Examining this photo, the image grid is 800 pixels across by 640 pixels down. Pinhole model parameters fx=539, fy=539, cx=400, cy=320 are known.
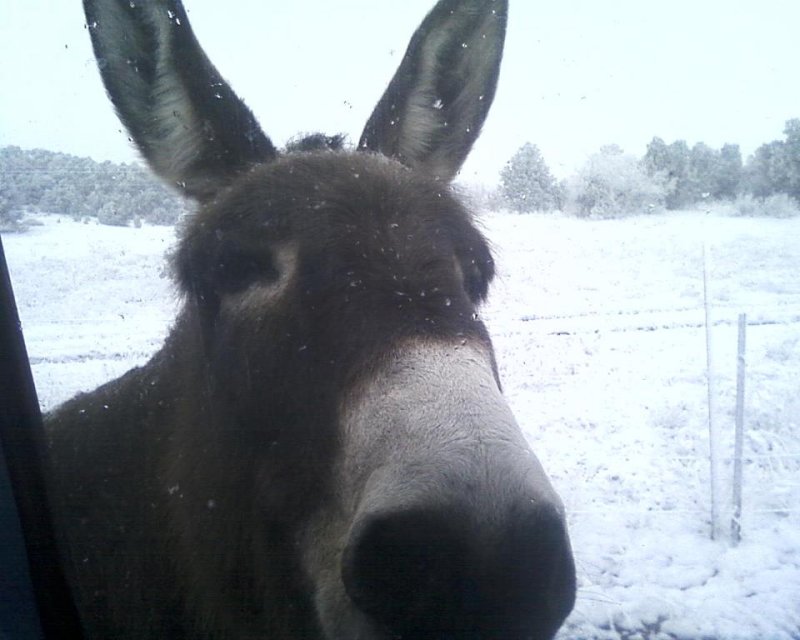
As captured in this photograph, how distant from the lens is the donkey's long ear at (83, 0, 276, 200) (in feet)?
6.11

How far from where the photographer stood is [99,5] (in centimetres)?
183

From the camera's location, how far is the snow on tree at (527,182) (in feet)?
9.46

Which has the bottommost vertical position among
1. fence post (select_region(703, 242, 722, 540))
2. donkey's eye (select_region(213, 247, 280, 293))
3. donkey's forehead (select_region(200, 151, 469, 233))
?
fence post (select_region(703, 242, 722, 540))

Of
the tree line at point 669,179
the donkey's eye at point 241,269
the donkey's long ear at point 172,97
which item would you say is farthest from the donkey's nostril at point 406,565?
the tree line at point 669,179

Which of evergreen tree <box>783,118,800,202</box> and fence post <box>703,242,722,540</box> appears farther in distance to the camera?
fence post <box>703,242,722,540</box>

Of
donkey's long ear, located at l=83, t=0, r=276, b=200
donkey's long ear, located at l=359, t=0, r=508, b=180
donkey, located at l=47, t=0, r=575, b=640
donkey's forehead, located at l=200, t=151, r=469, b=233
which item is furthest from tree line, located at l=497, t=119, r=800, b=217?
donkey's long ear, located at l=83, t=0, r=276, b=200

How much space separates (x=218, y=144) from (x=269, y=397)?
1.06 m

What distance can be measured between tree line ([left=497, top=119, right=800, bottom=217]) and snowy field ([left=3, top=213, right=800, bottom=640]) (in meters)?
0.19

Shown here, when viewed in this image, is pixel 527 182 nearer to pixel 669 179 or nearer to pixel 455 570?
pixel 669 179

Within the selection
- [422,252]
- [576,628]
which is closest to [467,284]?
[422,252]

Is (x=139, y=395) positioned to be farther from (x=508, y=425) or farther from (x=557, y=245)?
(x=557, y=245)

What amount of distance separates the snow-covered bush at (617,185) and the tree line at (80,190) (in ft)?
7.49

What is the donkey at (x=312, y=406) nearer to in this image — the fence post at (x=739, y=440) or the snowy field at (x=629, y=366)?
the snowy field at (x=629, y=366)

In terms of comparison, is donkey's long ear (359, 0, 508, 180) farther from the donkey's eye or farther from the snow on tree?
the donkey's eye
